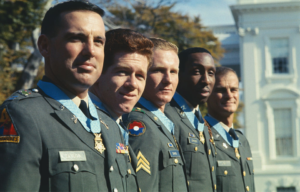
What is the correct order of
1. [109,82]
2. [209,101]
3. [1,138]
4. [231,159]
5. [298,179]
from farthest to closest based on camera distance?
[298,179], [209,101], [231,159], [109,82], [1,138]

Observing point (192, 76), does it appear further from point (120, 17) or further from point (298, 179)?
point (298, 179)

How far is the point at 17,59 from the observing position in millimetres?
14094

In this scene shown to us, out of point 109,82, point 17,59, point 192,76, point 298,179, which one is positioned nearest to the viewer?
point 109,82

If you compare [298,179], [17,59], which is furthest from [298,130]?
[17,59]

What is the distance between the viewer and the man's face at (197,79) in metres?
4.71

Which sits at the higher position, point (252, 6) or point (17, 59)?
point (252, 6)

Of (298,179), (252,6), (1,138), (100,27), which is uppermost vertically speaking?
(252,6)

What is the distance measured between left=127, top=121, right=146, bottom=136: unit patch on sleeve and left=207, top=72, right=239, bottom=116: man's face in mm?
2150

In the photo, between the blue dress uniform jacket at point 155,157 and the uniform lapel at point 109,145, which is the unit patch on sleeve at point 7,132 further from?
the blue dress uniform jacket at point 155,157

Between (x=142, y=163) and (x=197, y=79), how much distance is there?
59.8 inches

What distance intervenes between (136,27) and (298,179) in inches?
511

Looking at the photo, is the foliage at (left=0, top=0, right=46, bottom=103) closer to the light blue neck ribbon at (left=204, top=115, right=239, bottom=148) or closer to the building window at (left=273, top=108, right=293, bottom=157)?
the light blue neck ribbon at (left=204, top=115, right=239, bottom=148)

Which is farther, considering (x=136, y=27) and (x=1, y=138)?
(x=136, y=27)

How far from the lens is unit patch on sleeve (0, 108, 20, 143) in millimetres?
2320
